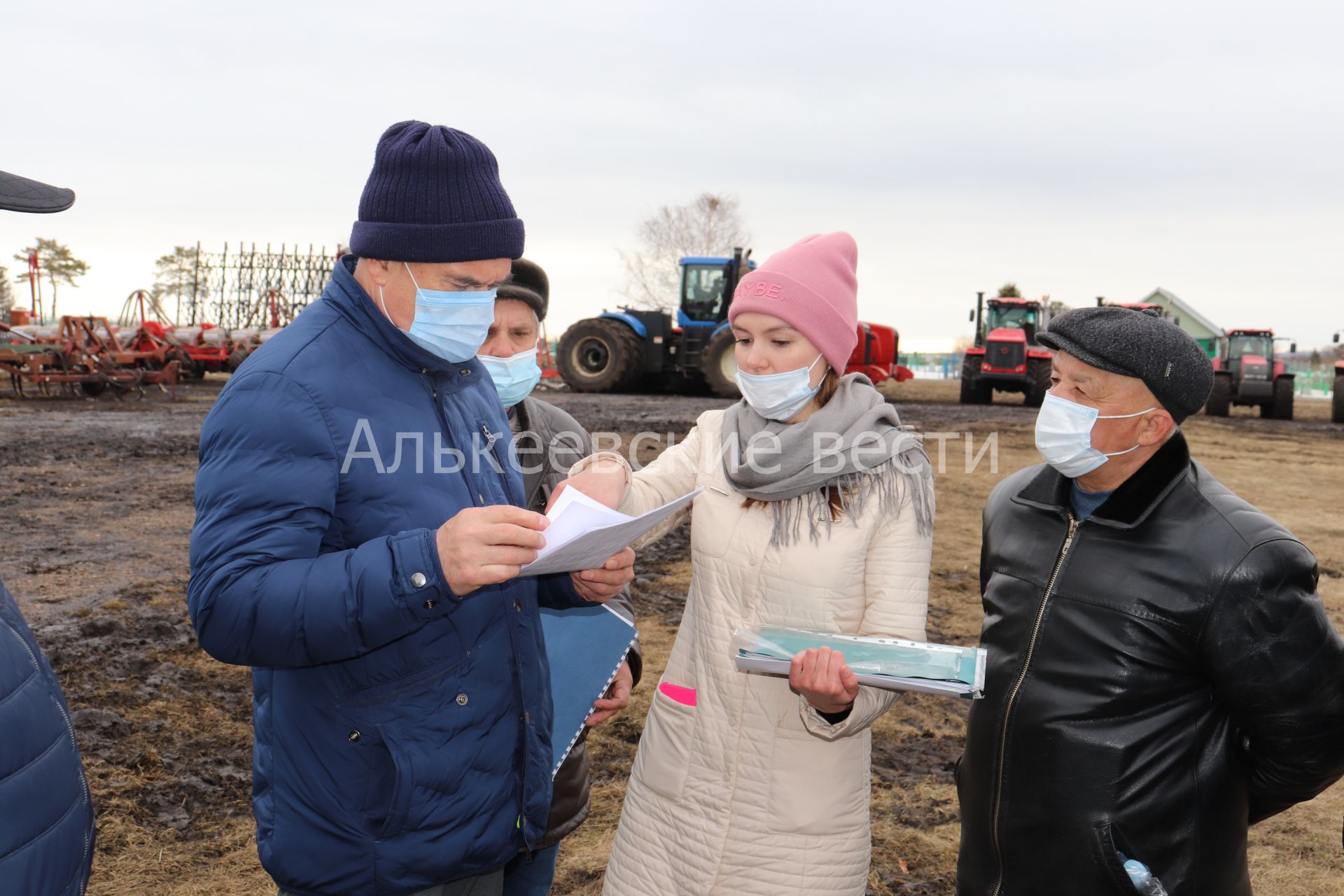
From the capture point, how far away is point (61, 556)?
22.9ft

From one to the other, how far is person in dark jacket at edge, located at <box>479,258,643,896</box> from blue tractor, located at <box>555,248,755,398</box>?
57.5 feet

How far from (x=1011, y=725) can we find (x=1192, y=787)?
0.35 metres

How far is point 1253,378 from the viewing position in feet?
74.7

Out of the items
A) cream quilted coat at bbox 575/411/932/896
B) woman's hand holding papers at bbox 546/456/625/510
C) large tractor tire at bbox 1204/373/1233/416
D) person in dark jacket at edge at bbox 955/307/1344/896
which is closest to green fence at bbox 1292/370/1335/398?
large tractor tire at bbox 1204/373/1233/416

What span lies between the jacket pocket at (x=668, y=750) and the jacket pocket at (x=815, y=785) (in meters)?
0.20

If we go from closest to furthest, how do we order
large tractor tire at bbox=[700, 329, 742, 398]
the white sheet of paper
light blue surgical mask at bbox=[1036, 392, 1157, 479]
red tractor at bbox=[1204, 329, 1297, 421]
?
the white sheet of paper, light blue surgical mask at bbox=[1036, 392, 1157, 479], large tractor tire at bbox=[700, 329, 742, 398], red tractor at bbox=[1204, 329, 1297, 421]

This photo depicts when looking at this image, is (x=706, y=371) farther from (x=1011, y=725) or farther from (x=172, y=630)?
(x=1011, y=725)

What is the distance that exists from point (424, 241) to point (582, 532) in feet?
1.96

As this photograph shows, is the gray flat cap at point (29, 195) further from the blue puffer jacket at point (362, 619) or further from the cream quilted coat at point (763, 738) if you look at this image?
the cream quilted coat at point (763, 738)

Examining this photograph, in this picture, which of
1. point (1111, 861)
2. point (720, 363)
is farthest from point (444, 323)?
point (720, 363)

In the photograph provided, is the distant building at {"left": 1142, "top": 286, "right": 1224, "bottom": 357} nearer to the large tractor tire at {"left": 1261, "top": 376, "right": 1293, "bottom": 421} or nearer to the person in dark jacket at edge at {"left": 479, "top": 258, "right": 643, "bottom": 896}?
the large tractor tire at {"left": 1261, "top": 376, "right": 1293, "bottom": 421}

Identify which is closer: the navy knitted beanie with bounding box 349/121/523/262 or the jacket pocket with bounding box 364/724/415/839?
the jacket pocket with bounding box 364/724/415/839

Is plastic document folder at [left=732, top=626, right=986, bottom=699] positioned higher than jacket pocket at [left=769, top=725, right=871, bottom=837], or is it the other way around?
plastic document folder at [left=732, top=626, right=986, bottom=699]

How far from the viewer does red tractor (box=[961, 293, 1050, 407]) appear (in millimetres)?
21891
